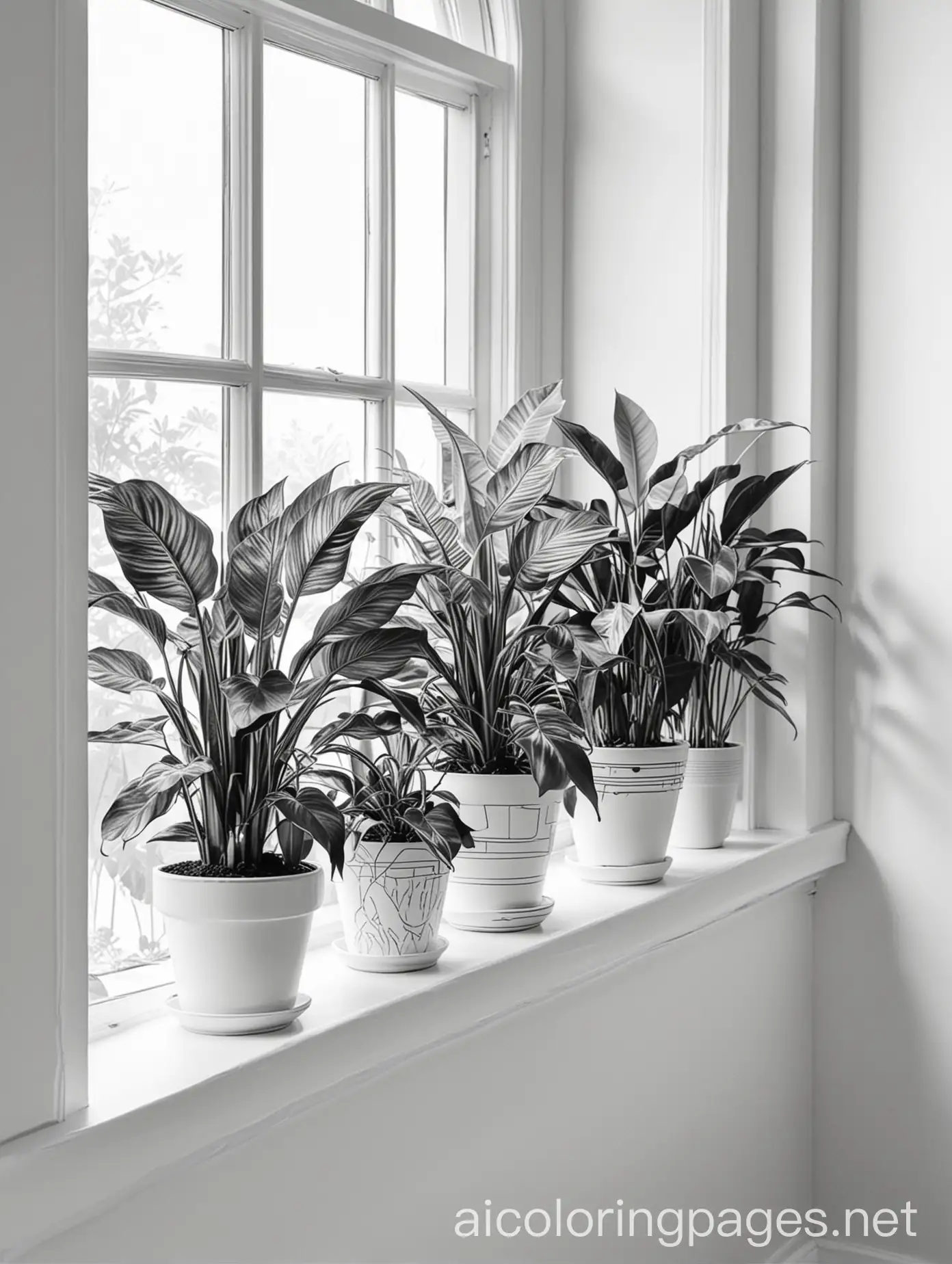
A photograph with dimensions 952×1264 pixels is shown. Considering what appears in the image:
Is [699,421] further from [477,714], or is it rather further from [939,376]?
[477,714]

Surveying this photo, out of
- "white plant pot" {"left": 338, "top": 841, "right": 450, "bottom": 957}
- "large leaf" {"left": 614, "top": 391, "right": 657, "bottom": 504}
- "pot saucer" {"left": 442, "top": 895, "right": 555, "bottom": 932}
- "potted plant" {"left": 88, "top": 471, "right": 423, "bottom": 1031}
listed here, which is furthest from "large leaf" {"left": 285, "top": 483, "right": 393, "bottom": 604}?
"large leaf" {"left": 614, "top": 391, "right": 657, "bottom": 504}

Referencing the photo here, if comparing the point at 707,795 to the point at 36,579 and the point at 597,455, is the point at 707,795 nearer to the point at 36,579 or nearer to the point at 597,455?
the point at 597,455

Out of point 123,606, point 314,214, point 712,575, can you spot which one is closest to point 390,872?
point 123,606

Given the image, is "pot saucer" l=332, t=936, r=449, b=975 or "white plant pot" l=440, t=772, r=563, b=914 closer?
"pot saucer" l=332, t=936, r=449, b=975

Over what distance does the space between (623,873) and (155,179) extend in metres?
1.10

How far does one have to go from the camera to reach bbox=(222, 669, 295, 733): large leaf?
107 cm

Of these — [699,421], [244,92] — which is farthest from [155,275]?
[699,421]

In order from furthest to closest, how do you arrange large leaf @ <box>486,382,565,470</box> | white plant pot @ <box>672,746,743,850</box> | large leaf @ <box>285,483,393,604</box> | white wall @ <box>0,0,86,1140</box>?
white plant pot @ <box>672,746,743,850</box> → large leaf @ <box>486,382,565,470</box> → large leaf @ <box>285,483,393,604</box> → white wall @ <box>0,0,86,1140</box>

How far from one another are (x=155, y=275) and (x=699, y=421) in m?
0.99

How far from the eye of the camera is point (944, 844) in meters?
2.09

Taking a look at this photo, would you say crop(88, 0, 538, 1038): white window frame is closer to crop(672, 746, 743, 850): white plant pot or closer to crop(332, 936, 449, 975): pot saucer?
crop(332, 936, 449, 975): pot saucer

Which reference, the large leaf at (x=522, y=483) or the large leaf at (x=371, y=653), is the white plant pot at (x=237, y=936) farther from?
the large leaf at (x=522, y=483)

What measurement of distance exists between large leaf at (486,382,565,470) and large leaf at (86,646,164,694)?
0.57 m

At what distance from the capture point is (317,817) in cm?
115
